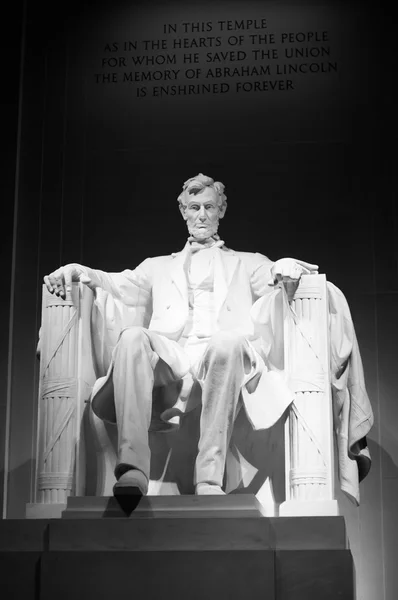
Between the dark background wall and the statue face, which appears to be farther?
the dark background wall

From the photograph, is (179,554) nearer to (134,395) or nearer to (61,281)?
(134,395)

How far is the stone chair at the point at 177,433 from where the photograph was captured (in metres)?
5.09

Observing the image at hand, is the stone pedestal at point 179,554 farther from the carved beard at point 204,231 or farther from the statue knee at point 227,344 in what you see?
the carved beard at point 204,231

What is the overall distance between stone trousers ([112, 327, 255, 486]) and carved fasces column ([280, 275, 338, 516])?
22cm

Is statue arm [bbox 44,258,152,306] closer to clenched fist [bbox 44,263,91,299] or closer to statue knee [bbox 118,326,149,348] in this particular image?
clenched fist [bbox 44,263,91,299]

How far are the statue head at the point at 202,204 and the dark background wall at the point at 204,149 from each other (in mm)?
1012

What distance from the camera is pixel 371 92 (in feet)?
22.8

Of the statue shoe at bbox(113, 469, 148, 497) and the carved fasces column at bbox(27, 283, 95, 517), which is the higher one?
the carved fasces column at bbox(27, 283, 95, 517)

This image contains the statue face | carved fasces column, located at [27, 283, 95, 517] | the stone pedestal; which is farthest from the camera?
the statue face

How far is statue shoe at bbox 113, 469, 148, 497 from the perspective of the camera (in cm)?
477

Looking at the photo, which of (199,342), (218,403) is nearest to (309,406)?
(218,403)

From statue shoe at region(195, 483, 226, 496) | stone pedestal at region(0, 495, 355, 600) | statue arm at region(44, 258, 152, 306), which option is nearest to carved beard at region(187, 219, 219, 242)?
statue arm at region(44, 258, 152, 306)

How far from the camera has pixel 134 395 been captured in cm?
495

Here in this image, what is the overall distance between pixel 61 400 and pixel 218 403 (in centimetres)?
64
